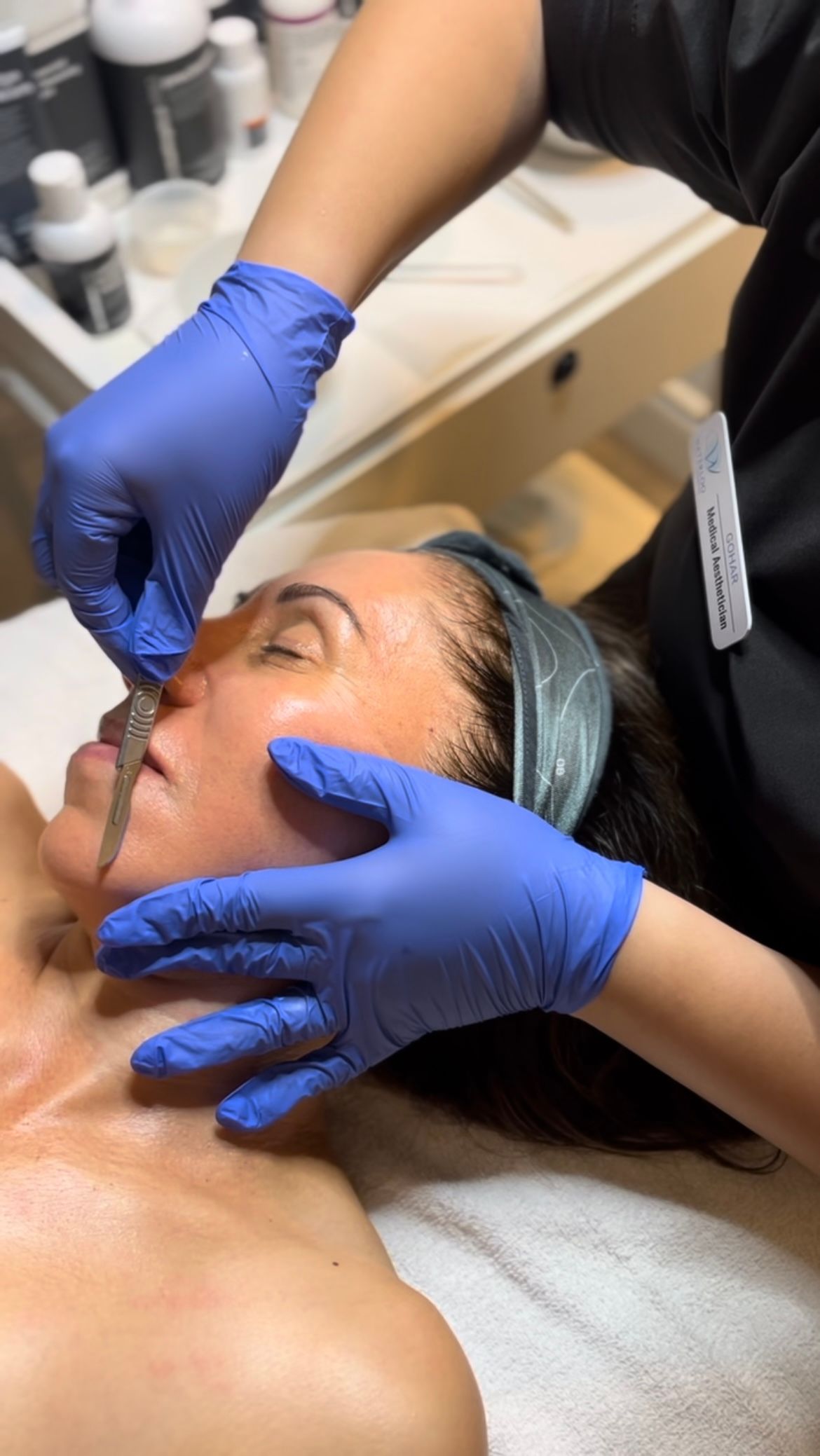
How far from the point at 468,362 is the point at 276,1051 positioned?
0.89m

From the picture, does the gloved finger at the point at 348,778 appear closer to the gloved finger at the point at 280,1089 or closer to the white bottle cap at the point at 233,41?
the gloved finger at the point at 280,1089

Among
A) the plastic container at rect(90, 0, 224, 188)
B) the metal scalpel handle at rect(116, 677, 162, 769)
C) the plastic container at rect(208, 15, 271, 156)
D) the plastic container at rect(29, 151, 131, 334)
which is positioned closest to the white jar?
the plastic container at rect(208, 15, 271, 156)

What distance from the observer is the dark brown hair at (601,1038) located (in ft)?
3.67

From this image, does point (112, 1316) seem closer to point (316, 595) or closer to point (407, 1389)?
point (407, 1389)

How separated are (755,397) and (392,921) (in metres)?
0.59

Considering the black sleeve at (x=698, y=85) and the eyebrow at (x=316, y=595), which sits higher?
the black sleeve at (x=698, y=85)

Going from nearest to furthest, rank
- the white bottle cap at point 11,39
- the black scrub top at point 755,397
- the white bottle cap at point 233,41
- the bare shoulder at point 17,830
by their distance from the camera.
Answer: the black scrub top at point 755,397 < the bare shoulder at point 17,830 < the white bottle cap at point 11,39 < the white bottle cap at point 233,41

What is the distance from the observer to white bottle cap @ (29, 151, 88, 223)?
56.5 inches

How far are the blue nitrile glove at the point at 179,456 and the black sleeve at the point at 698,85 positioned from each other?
0.34m

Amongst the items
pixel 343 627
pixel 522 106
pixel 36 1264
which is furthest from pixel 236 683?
pixel 522 106

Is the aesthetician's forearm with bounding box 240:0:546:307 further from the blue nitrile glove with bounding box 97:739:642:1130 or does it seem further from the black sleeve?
the blue nitrile glove with bounding box 97:739:642:1130

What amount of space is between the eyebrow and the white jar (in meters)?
0.91

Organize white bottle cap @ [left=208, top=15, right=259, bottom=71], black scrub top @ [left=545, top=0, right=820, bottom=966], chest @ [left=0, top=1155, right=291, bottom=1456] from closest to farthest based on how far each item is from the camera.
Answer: chest @ [left=0, top=1155, right=291, bottom=1456] < black scrub top @ [left=545, top=0, right=820, bottom=966] < white bottle cap @ [left=208, top=15, right=259, bottom=71]

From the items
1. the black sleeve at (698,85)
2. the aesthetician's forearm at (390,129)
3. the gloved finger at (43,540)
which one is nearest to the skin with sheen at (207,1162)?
the gloved finger at (43,540)
